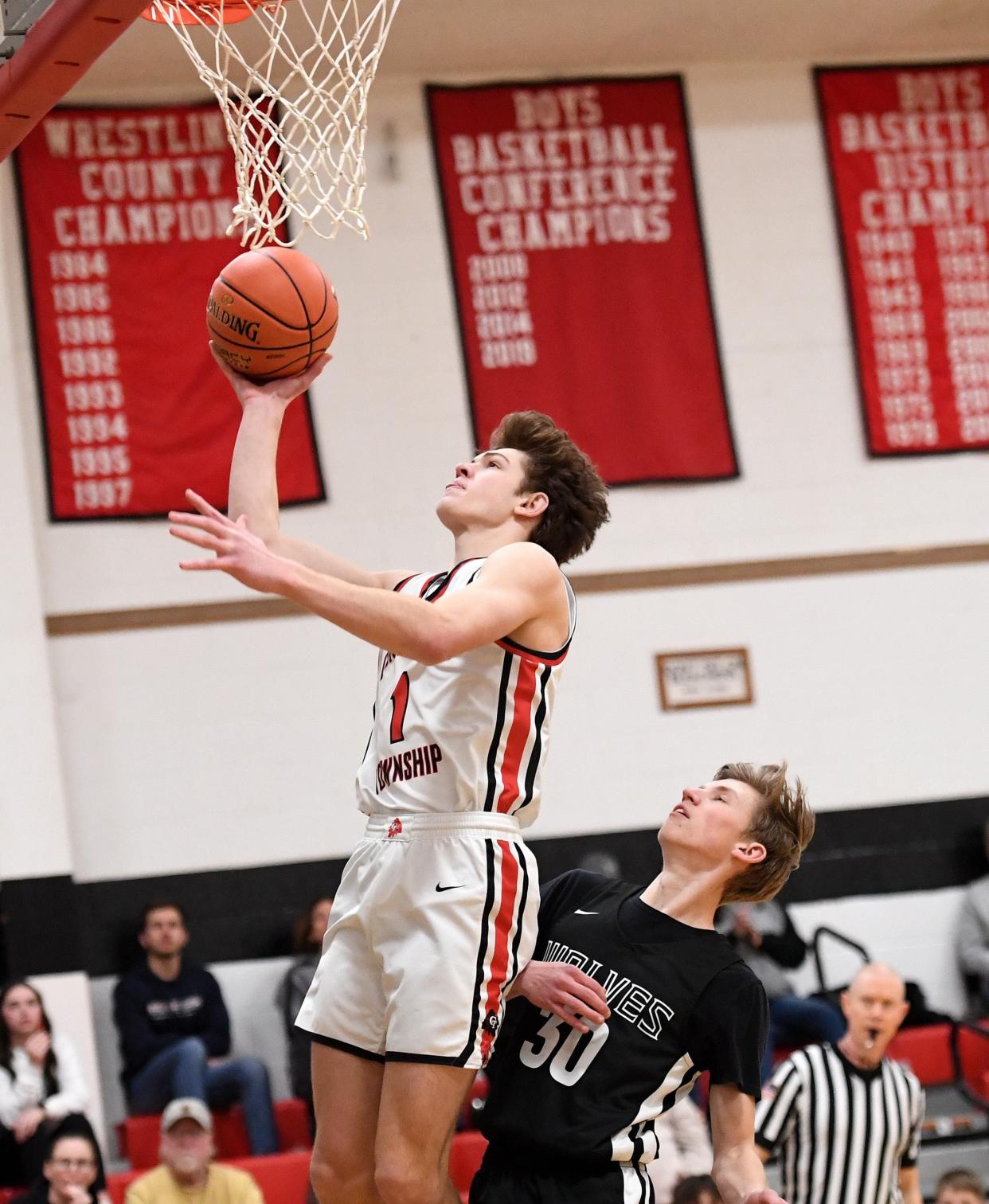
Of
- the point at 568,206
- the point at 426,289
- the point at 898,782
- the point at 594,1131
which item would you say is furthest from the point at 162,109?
the point at 594,1131

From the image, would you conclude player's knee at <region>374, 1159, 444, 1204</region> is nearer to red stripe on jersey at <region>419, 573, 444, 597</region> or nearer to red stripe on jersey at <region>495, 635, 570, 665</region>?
red stripe on jersey at <region>495, 635, 570, 665</region>

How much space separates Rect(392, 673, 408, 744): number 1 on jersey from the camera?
3562 mm

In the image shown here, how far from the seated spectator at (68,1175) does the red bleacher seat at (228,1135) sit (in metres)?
1.01

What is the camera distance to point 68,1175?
6852mm

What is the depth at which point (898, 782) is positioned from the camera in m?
9.81

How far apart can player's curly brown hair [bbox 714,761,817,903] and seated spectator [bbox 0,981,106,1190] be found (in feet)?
14.6

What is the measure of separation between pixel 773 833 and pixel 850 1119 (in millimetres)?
3025

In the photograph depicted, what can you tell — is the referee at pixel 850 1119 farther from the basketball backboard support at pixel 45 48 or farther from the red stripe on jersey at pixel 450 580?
the basketball backboard support at pixel 45 48

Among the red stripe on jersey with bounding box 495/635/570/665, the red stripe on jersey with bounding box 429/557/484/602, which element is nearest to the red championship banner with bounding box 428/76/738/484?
the red stripe on jersey with bounding box 429/557/484/602

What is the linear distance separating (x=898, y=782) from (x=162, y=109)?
19.1ft

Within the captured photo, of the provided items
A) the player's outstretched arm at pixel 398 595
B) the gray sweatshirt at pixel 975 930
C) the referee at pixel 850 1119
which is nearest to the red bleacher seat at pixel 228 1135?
the referee at pixel 850 1119

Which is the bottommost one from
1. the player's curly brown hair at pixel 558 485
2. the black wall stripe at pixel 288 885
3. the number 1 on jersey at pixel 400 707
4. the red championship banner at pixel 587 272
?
the black wall stripe at pixel 288 885

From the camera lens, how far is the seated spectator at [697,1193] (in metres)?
6.34

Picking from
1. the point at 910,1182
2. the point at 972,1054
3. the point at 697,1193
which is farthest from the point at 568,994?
the point at 972,1054
